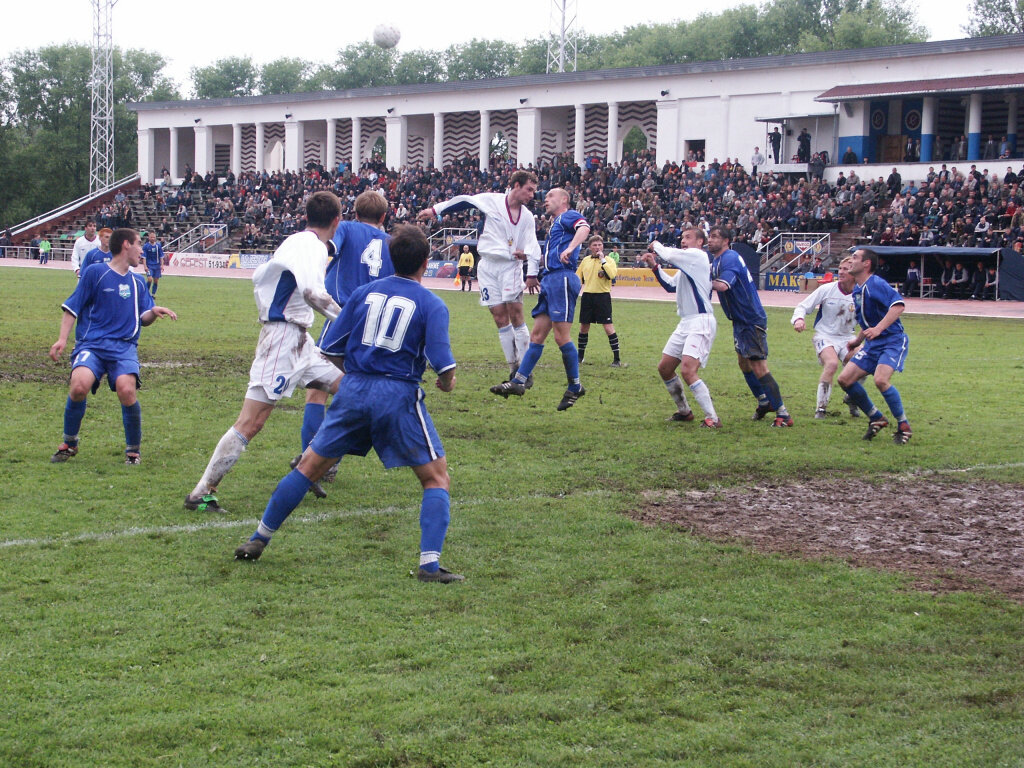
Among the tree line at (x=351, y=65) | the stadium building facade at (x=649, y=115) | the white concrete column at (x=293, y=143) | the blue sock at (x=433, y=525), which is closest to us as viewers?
the blue sock at (x=433, y=525)

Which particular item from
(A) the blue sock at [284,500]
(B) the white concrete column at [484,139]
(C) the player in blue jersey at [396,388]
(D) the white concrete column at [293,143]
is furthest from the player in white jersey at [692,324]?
(D) the white concrete column at [293,143]

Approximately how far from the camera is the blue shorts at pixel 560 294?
11656 millimetres

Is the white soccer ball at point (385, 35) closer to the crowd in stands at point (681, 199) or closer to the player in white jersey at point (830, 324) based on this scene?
the crowd in stands at point (681, 199)

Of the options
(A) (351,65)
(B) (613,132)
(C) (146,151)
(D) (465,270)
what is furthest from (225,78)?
(D) (465,270)

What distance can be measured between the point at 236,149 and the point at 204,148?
2.56 metres

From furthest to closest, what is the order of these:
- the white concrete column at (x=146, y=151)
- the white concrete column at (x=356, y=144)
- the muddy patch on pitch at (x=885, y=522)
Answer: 1. the white concrete column at (x=146, y=151)
2. the white concrete column at (x=356, y=144)
3. the muddy patch on pitch at (x=885, y=522)

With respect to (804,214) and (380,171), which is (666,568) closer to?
(804,214)

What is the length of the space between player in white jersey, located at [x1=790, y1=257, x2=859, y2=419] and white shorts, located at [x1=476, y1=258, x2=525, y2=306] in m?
3.04

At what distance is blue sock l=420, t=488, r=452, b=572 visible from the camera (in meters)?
6.03

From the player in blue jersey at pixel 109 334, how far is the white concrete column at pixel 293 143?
6113cm

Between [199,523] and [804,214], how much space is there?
35883 millimetres

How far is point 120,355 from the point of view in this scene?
8.73 meters

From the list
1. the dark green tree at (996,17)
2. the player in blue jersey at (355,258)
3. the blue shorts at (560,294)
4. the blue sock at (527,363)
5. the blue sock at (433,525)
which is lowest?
the blue sock at (433,525)

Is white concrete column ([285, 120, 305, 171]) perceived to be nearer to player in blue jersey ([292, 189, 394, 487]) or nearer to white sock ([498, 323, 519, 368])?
white sock ([498, 323, 519, 368])
